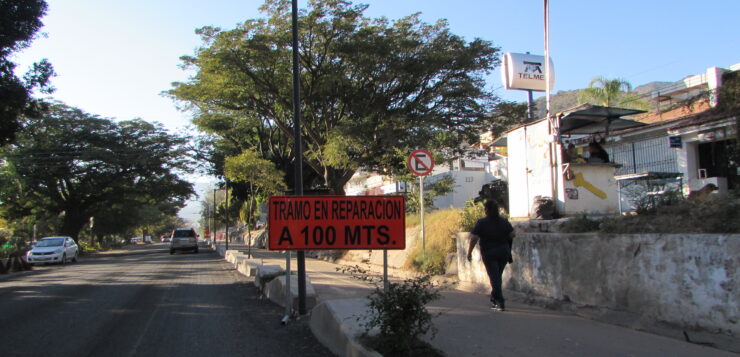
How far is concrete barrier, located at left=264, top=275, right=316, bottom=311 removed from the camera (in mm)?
7625

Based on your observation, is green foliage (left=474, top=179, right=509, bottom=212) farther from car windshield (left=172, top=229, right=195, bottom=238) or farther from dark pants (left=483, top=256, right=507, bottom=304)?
car windshield (left=172, top=229, right=195, bottom=238)

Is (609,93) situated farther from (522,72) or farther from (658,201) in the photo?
(658,201)

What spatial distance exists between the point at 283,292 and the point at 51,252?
65.4ft

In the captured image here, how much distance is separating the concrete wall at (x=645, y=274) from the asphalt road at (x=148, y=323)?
3241 millimetres

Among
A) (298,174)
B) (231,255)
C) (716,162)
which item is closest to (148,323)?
(298,174)

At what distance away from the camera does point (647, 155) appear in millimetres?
16641

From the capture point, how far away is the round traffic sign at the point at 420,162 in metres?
10.0

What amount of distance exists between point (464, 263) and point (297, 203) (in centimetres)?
393

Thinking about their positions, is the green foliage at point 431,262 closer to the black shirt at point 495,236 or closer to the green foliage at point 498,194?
the green foliage at point 498,194

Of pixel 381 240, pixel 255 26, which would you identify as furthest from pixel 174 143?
pixel 381 240

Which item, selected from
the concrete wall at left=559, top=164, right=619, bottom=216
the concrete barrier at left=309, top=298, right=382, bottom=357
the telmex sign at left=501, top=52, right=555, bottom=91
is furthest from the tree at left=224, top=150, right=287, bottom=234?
the concrete wall at left=559, top=164, right=619, bottom=216

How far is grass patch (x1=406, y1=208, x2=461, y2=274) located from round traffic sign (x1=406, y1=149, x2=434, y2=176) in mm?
1366

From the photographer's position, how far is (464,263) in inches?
347

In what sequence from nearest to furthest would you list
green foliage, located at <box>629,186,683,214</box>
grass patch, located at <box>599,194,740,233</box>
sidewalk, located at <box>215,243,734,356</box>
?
sidewalk, located at <box>215,243,734,356</box>
grass patch, located at <box>599,194,740,233</box>
green foliage, located at <box>629,186,683,214</box>
